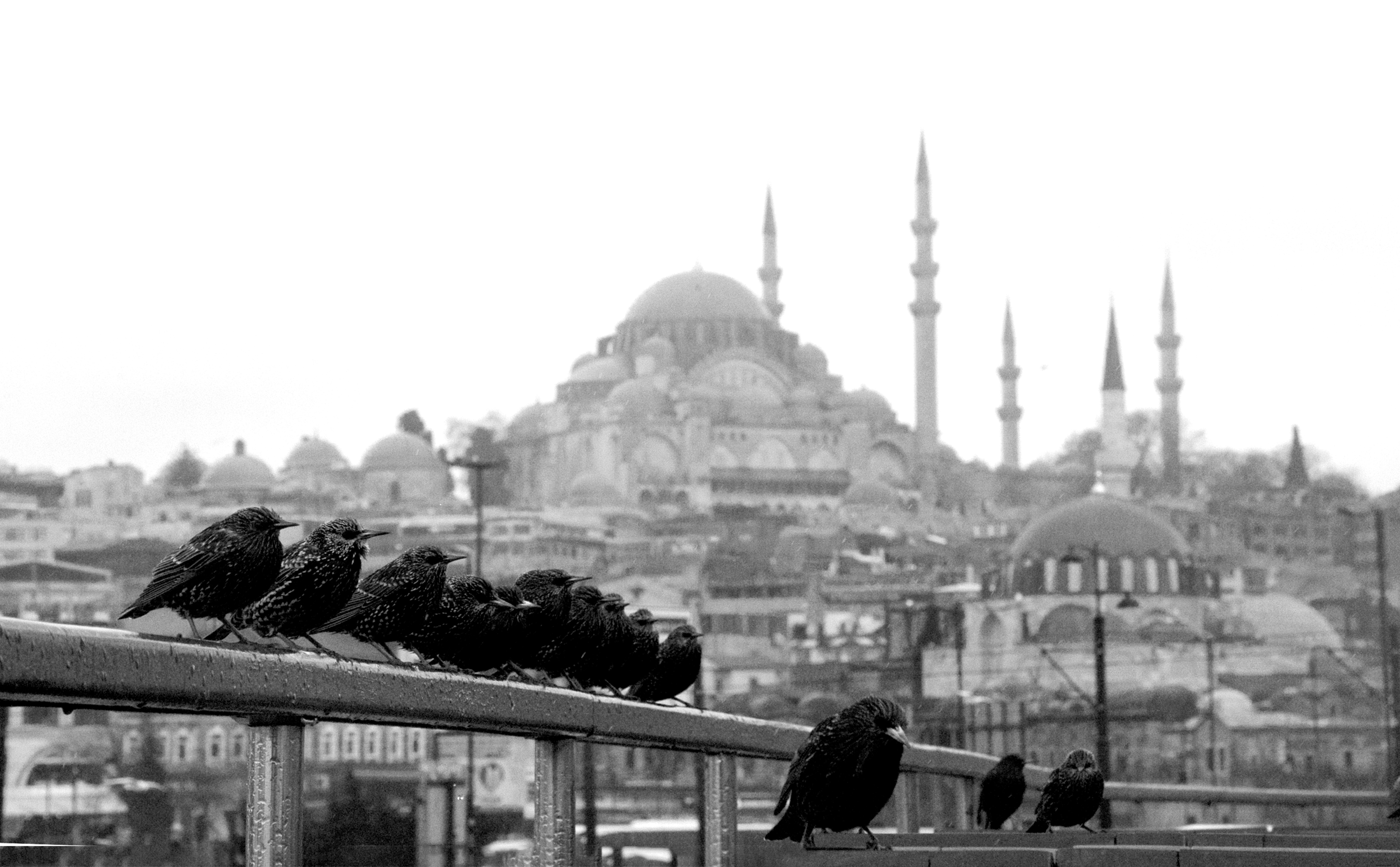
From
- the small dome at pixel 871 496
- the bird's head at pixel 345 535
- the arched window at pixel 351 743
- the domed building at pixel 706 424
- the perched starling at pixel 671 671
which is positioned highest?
the domed building at pixel 706 424

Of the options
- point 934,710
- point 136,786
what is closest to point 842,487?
point 934,710

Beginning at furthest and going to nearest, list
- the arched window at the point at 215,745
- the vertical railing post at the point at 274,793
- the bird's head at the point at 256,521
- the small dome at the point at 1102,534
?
1. the small dome at the point at 1102,534
2. the arched window at the point at 215,745
3. the bird's head at the point at 256,521
4. the vertical railing post at the point at 274,793

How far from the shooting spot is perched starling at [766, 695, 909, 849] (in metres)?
5.38

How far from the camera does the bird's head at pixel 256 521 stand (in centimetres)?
445

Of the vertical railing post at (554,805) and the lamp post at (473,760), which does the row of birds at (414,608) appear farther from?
the vertical railing post at (554,805)

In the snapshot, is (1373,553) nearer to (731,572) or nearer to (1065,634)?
(731,572)

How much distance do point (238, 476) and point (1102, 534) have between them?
1665 inches

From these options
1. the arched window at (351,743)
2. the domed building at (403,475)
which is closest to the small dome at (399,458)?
the domed building at (403,475)

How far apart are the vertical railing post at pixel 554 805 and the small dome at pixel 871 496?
292 feet

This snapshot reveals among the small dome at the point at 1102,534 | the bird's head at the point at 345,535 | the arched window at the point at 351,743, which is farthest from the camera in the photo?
the small dome at the point at 1102,534

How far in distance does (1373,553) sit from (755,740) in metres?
92.6

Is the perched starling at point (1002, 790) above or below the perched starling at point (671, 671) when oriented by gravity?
below

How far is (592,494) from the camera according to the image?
92312mm

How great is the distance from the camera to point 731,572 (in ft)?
267
